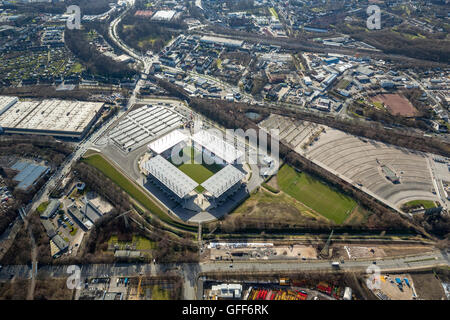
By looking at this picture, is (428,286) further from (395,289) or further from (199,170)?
(199,170)

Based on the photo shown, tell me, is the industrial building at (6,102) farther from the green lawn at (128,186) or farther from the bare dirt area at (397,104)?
the bare dirt area at (397,104)

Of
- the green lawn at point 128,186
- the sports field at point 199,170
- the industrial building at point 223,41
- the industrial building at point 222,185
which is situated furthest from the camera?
the industrial building at point 223,41

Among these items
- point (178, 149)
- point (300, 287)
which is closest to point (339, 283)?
point (300, 287)

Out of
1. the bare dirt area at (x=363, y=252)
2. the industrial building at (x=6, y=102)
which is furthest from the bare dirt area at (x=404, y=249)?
the industrial building at (x=6, y=102)

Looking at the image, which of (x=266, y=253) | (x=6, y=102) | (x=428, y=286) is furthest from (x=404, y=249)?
(x=6, y=102)

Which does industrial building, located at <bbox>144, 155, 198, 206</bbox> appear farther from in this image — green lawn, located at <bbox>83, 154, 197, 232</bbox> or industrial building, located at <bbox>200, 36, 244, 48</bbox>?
industrial building, located at <bbox>200, 36, 244, 48</bbox>

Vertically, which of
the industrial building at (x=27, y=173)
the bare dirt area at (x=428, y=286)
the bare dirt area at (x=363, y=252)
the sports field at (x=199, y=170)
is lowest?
the bare dirt area at (x=428, y=286)
